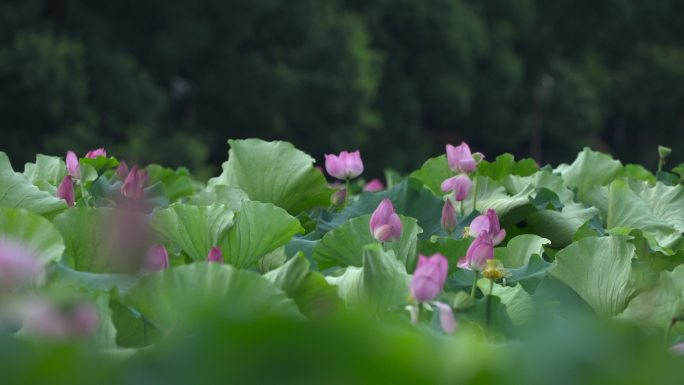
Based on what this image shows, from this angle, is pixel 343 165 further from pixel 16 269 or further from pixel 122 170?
pixel 16 269

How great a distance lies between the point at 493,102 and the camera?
29781 millimetres

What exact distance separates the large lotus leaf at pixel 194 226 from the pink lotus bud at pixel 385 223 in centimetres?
17

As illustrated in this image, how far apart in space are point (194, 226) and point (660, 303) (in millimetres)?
536

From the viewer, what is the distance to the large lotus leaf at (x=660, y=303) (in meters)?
1.26

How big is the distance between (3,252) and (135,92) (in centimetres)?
2119

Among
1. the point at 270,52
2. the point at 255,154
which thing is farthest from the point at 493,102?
the point at 255,154

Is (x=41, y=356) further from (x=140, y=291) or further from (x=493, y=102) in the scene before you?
(x=493, y=102)

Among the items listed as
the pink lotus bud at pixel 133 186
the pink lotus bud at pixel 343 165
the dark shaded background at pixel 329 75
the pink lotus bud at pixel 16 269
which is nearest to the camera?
the pink lotus bud at pixel 16 269

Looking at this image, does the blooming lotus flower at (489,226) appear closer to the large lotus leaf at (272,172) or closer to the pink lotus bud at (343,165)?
the large lotus leaf at (272,172)

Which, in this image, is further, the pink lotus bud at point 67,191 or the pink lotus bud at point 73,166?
the pink lotus bud at point 73,166

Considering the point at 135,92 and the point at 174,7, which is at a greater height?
the point at 174,7

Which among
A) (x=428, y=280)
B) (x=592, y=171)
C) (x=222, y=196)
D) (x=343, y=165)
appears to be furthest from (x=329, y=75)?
(x=428, y=280)

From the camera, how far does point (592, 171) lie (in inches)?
96.2

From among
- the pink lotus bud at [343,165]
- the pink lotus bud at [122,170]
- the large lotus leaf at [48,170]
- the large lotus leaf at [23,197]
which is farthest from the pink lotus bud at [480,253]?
the large lotus leaf at [48,170]
